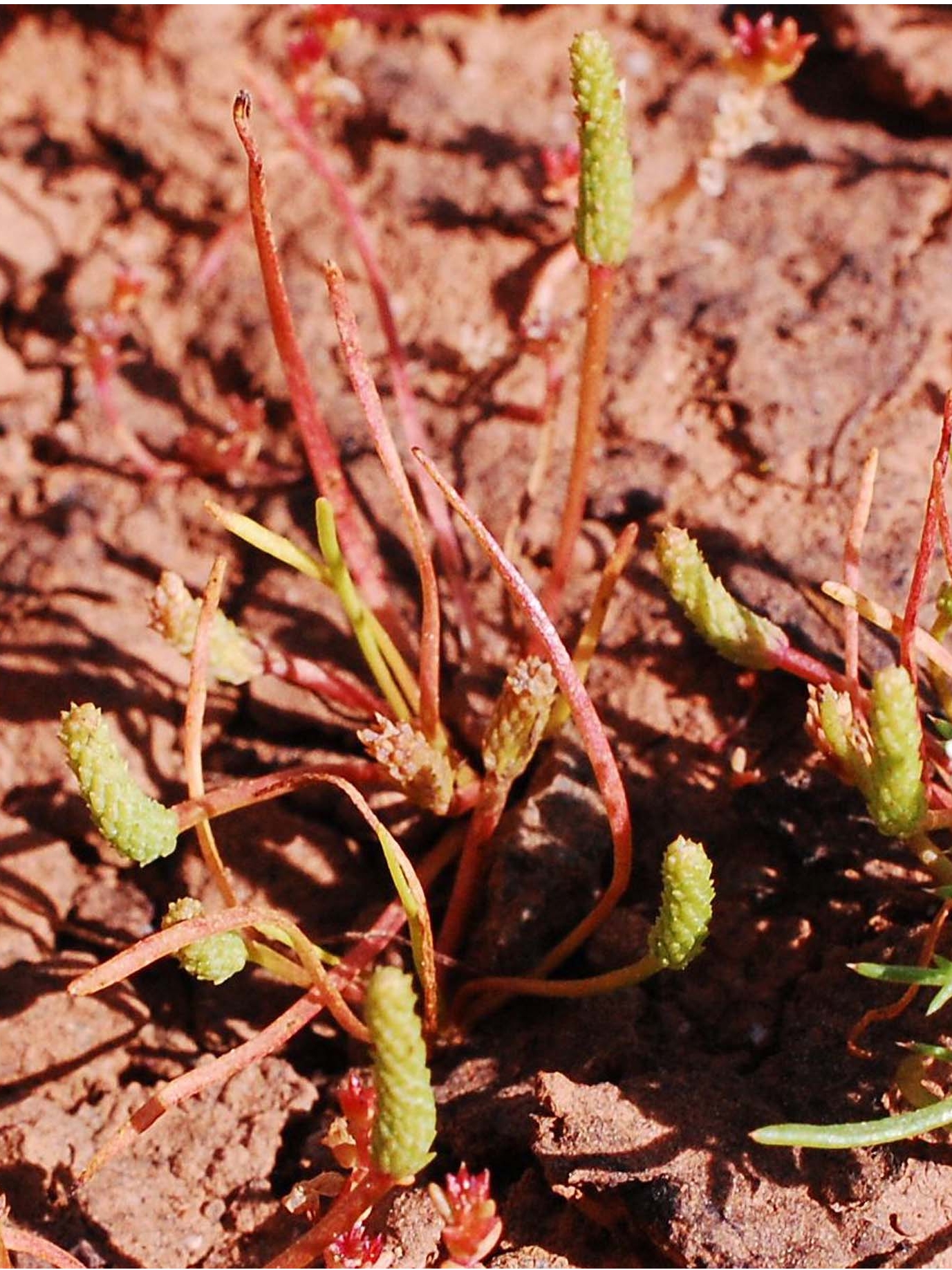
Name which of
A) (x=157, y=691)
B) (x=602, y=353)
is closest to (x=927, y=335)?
(x=602, y=353)

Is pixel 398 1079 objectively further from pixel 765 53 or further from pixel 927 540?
pixel 765 53

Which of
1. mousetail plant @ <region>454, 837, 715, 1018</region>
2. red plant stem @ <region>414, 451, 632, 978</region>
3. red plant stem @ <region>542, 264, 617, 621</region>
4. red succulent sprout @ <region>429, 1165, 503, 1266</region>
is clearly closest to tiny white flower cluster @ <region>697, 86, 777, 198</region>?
red plant stem @ <region>542, 264, 617, 621</region>

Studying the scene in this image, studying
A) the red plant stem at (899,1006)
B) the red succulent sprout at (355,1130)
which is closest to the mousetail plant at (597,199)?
the red plant stem at (899,1006)

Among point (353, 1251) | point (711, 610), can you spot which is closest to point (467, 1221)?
point (353, 1251)

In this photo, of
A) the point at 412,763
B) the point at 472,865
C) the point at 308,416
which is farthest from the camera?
the point at 308,416

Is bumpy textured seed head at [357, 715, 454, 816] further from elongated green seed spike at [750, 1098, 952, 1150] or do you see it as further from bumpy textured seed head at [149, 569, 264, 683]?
elongated green seed spike at [750, 1098, 952, 1150]

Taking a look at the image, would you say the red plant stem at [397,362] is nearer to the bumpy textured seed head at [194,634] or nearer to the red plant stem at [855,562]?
the bumpy textured seed head at [194,634]
